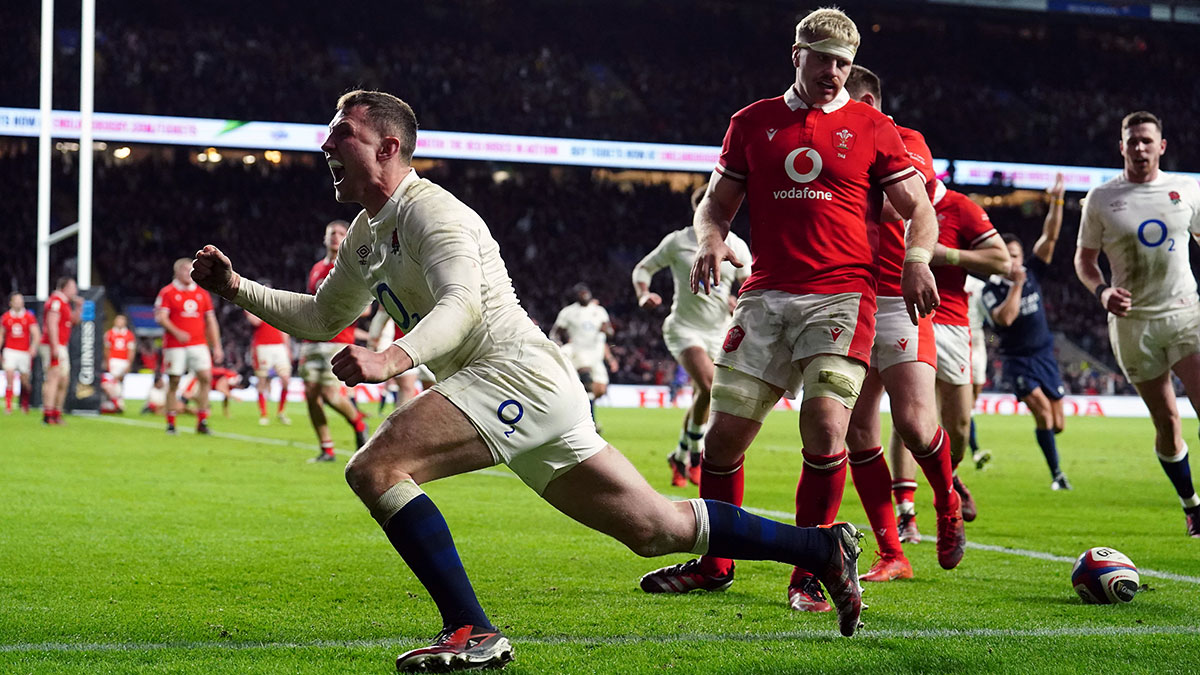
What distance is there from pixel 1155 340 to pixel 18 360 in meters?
18.1

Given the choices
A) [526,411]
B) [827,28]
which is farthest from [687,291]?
[526,411]

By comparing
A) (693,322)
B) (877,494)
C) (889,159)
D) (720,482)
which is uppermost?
(889,159)

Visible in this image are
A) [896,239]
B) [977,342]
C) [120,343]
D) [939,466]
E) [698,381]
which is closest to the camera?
[896,239]

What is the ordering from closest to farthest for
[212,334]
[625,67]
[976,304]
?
[976,304], [212,334], [625,67]

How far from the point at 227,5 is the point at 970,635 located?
1376 inches

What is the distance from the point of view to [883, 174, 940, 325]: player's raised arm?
180 inches

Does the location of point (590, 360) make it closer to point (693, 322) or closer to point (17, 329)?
point (17, 329)

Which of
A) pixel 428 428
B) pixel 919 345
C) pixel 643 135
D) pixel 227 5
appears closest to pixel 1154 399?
pixel 919 345

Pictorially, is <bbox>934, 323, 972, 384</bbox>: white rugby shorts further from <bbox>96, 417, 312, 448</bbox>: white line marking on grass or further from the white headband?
<bbox>96, 417, 312, 448</bbox>: white line marking on grass

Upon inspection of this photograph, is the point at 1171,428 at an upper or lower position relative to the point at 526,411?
lower

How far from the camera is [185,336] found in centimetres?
1606

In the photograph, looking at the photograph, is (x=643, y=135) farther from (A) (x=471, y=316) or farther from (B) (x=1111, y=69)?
(A) (x=471, y=316)

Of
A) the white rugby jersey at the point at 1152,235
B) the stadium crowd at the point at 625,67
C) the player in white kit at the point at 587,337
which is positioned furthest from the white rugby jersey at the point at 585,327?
the stadium crowd at the point at 625,67

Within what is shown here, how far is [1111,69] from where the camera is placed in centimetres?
4156
